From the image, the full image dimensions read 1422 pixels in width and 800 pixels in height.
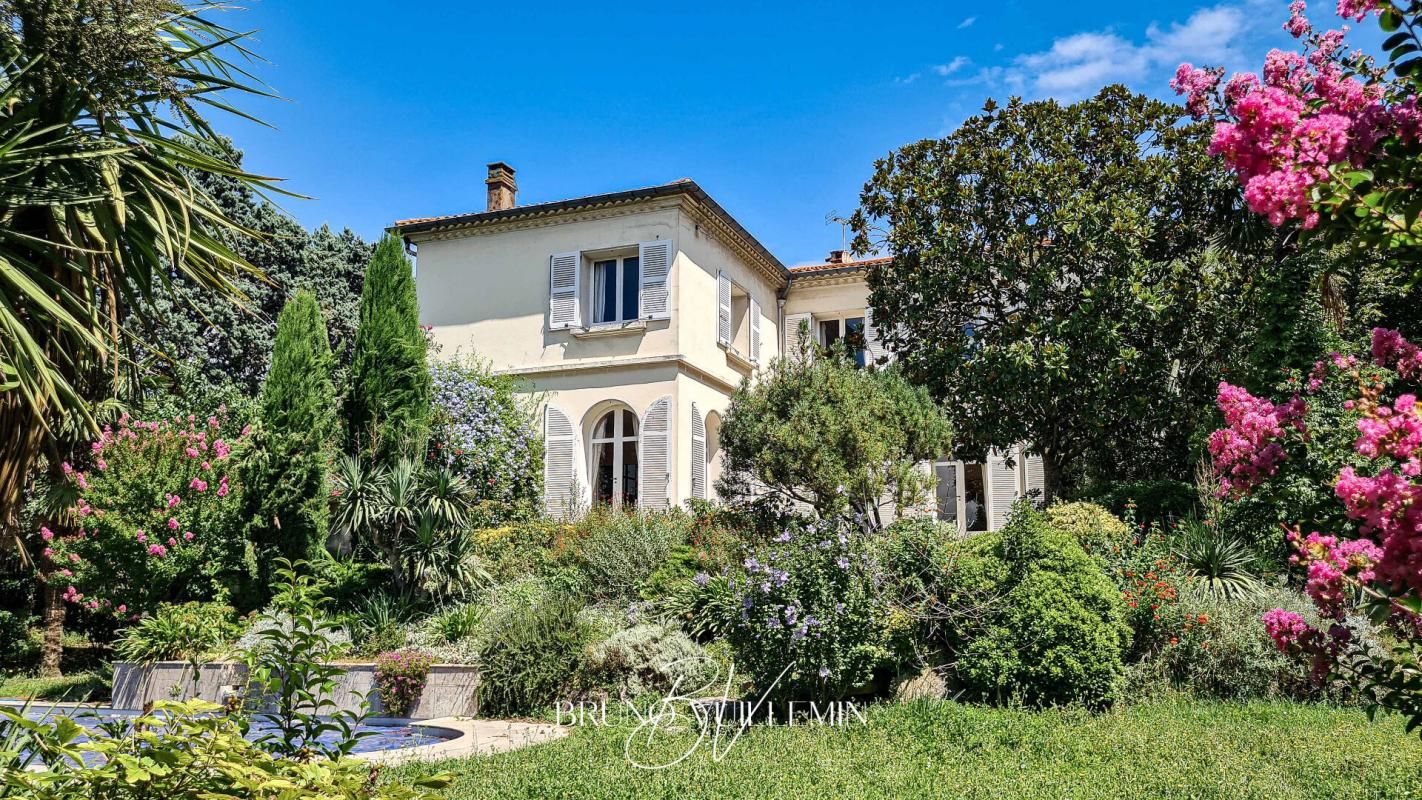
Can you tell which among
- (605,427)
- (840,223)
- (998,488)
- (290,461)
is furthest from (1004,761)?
(840,223)

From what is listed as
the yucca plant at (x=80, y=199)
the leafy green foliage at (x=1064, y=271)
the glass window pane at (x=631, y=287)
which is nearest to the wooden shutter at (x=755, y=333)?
the glass window pane at (x=631, y=287)

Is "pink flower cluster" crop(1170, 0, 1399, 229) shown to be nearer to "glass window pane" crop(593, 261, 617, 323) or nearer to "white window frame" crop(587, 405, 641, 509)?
"white window frame" crop(587, 405, 641, 509)

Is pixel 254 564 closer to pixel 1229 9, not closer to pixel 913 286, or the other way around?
pixel 913 286

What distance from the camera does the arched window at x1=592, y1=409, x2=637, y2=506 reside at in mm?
20656

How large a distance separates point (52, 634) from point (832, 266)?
17089 mm

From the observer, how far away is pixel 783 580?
8.61m

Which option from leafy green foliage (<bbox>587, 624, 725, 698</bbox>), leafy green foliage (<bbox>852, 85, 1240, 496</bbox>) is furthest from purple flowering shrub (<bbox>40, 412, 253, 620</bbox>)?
leafy green foliage (<bbox>852, 85, 1240, 496</bbox>)

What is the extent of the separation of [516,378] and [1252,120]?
18559 millimetres

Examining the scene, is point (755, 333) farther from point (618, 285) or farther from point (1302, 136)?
point (1302, 136)

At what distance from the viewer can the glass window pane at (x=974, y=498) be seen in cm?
2216

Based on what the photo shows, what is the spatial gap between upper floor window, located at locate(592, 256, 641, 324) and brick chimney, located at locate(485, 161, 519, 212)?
292cm

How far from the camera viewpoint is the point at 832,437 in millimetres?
14227

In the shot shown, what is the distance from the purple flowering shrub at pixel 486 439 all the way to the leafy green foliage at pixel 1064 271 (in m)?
7.36

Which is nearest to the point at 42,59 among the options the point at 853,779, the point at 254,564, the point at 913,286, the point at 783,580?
the point at 853,779
